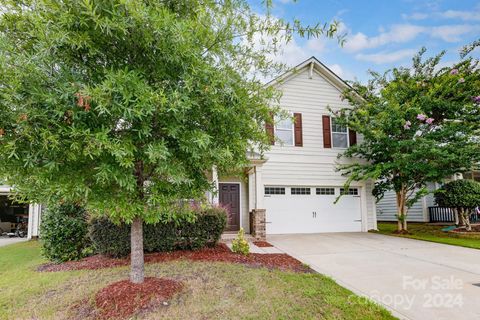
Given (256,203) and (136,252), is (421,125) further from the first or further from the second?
(136,252)

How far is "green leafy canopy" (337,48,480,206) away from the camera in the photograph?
1038 cm

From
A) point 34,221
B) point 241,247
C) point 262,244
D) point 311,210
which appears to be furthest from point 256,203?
point 34,221

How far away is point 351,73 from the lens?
13.6 meters

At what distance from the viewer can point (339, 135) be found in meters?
13.0

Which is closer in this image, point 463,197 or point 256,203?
point 256,203

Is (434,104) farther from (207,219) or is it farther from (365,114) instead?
(207,219)

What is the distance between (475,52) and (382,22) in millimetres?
3773

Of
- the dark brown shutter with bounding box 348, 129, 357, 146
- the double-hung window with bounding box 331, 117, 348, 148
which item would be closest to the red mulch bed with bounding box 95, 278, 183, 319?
the double-hung window with bounding box 331, 117, 348, 148

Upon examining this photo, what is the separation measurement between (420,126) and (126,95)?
1159 centimetres

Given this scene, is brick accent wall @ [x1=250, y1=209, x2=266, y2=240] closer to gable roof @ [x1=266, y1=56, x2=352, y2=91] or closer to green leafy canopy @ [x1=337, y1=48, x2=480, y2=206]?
green leafy canopy @ [x1=337, y1=48, x2=480, y2=206]

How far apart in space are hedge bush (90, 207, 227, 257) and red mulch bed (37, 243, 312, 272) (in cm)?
24

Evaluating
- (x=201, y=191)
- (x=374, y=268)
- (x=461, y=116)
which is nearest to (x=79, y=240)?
(x=201, y=191)

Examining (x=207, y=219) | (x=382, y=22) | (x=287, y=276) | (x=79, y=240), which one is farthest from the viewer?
(x=382, y=22)

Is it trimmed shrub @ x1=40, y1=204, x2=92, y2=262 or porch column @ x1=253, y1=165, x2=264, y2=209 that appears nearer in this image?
trimmed shrub @ x1=40, y1=204, x2=92, y2=262
